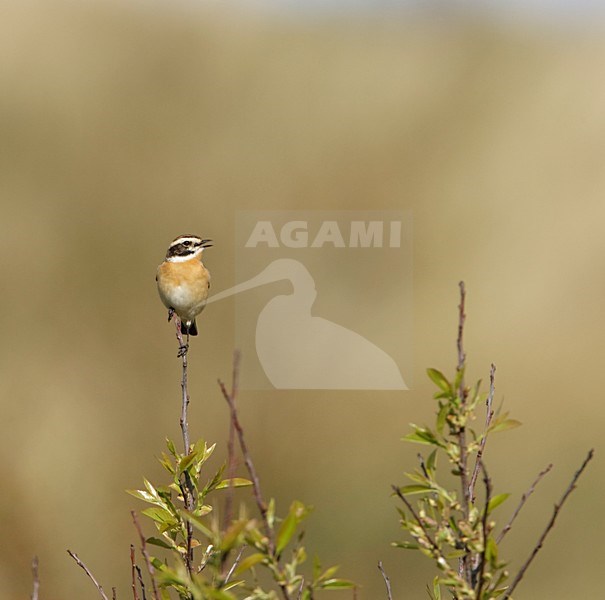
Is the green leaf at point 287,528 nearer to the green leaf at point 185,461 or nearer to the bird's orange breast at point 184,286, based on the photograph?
the green leaf at point 185,461

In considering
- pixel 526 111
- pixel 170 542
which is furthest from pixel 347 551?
pixel 526 111

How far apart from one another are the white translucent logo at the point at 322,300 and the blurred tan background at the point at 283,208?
14.9 inches

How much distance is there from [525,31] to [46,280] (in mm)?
12684

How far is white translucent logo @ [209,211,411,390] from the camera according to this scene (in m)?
11.2

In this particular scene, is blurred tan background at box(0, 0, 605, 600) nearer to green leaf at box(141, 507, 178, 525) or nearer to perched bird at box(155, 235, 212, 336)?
perched bird at box(155, 235, 212, 336)

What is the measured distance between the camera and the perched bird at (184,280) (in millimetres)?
4965

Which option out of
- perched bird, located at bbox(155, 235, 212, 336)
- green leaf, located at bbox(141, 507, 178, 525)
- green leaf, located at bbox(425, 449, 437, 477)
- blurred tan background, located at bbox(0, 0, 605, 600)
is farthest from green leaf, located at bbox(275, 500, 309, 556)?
blurred tan background, located at bbox(0, 0, 605, 600)

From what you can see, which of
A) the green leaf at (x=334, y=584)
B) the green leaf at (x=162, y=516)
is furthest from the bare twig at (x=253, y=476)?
the green leaf at (x=162, y=516)

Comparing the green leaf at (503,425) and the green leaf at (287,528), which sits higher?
the green leaf at (503,425)

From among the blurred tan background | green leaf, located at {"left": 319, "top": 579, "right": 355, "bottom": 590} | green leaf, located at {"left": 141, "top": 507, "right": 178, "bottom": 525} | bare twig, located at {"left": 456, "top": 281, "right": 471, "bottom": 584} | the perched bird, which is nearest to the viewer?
green leaf, located at {"left": 319, "top": 579, "right": 355, "bottom": 590}

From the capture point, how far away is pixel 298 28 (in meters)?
18.6

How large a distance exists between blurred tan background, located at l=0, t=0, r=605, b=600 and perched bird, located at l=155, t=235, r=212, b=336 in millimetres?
5140

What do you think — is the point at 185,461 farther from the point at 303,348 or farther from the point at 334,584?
the point at 303,348

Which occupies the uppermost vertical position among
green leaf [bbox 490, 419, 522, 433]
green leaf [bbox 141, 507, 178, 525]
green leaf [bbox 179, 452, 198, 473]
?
green leaf [bbox 490, 419, 522, 433]
